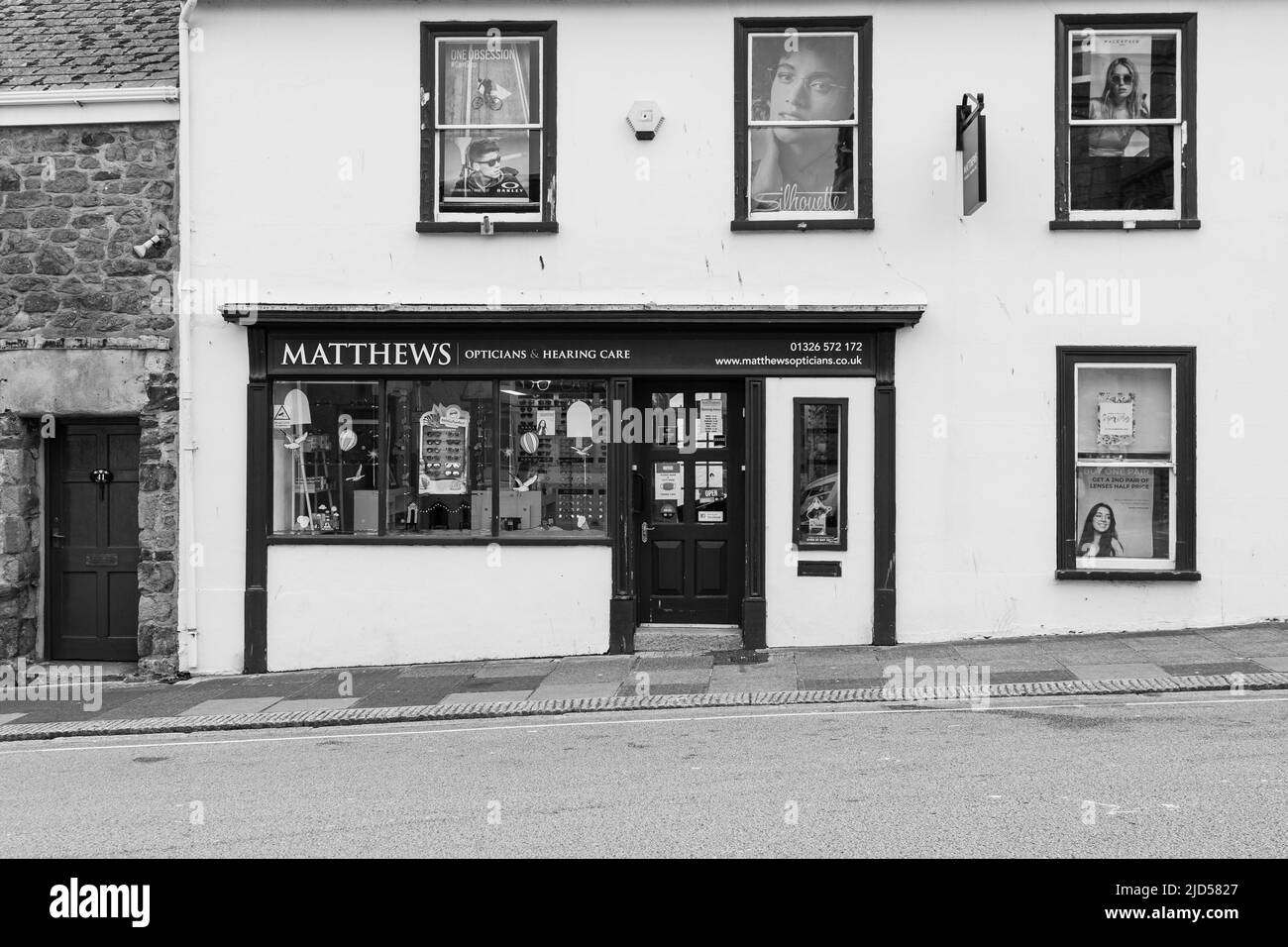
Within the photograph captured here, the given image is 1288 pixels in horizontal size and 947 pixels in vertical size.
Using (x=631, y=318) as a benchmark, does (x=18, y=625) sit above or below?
below

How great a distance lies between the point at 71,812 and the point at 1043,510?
8922 millimetres

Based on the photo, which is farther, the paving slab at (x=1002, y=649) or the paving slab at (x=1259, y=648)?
the paving slab at (x=1002, y=649)

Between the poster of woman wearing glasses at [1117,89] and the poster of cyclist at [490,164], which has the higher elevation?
the poster of woman wearing glasses at [1117,89]

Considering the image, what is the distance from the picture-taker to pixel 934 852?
19.1ft

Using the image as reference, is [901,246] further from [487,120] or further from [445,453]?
[445,453]

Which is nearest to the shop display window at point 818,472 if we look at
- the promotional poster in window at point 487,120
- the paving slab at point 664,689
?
the paving slab at point 664,689

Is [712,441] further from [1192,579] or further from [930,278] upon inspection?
[1192,579]

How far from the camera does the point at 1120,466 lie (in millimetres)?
12508

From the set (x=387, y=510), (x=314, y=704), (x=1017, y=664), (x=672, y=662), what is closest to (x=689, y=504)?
(x=672, y=662)

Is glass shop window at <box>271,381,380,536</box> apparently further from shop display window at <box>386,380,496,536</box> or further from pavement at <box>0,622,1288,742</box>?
pavement at <box>0,622,1288,742</box>

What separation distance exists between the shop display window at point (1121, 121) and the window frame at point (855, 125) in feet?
6.07

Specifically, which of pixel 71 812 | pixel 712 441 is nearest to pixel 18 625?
pixel 71 812

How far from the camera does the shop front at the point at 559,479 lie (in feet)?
41.2

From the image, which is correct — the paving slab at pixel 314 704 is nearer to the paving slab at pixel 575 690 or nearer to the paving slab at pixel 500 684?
the paving slab at pixel 500 684
